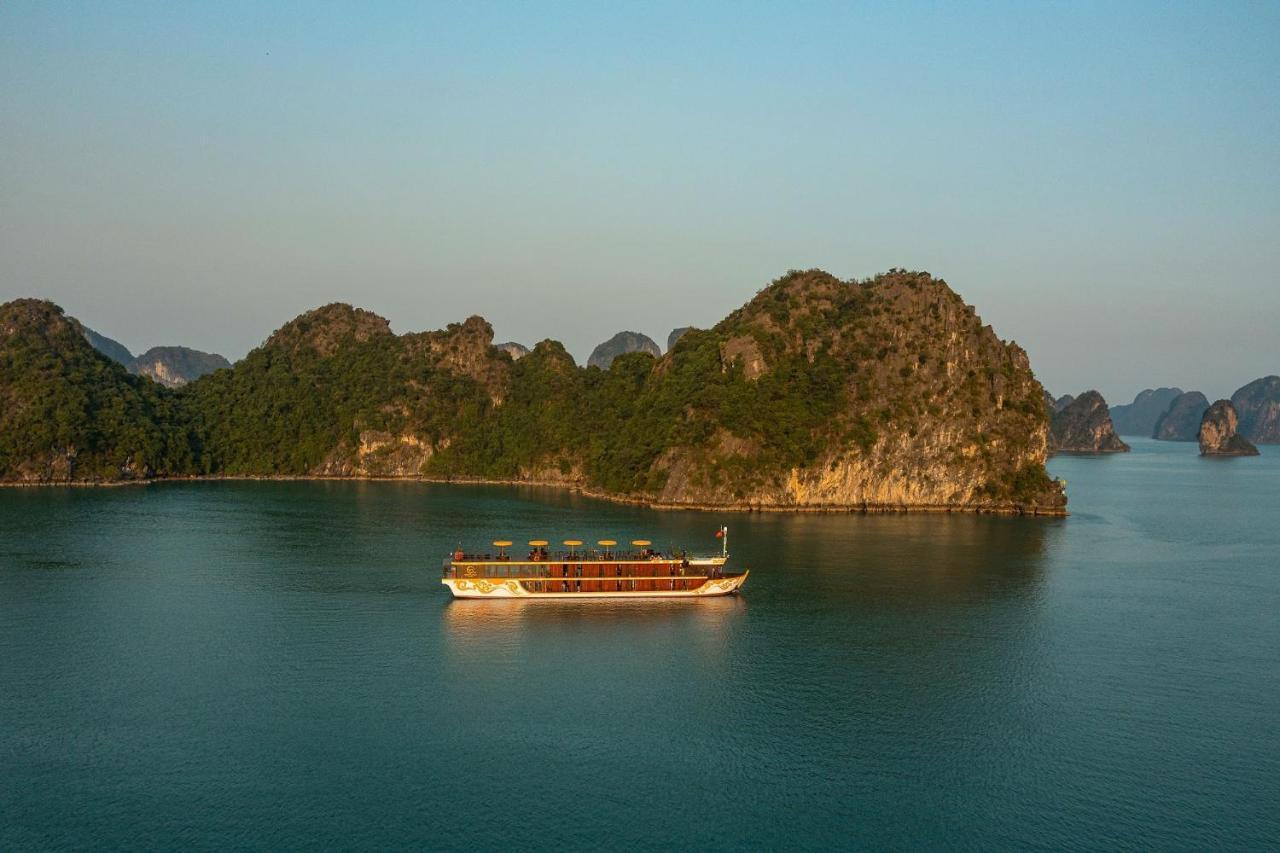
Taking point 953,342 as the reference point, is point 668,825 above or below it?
below

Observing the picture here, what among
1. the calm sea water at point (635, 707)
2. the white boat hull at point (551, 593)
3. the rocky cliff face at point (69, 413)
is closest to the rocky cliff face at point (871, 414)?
the calm sea water at point (635, 707)

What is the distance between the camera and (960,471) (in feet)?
455

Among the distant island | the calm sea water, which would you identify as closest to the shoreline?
the distant island

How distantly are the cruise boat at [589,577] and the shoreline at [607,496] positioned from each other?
57.2 meters

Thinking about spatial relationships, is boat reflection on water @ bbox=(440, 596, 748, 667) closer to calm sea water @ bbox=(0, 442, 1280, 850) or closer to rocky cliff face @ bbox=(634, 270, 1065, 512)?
calm sea water @ bbox=(0, 442, 1280, 850)

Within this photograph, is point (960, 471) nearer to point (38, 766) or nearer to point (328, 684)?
point (328, 684)

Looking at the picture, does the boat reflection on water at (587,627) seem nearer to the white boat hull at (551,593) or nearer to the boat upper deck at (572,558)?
the white boat hull at (551,593)

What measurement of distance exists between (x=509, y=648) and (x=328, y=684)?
1125cm

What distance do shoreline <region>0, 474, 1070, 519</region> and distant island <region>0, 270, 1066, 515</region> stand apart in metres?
0.43

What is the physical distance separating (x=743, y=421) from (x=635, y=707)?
90017mm

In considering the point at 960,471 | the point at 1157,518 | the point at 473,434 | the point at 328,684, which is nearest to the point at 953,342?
the point at 960,471

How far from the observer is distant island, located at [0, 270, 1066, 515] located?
445 ft

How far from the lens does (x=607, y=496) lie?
486 ft

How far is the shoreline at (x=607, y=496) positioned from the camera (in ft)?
435
